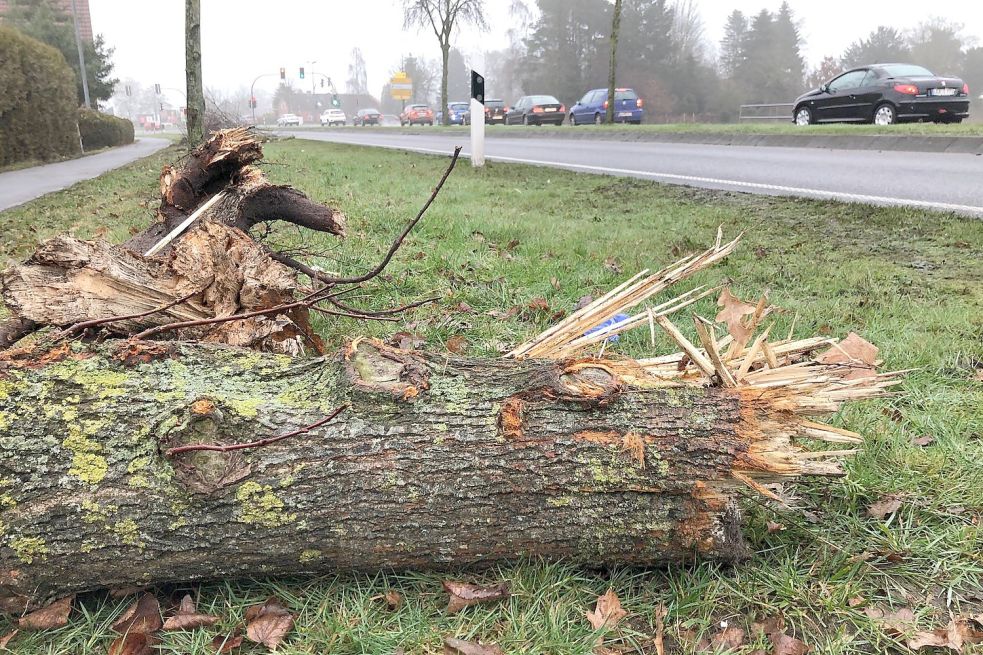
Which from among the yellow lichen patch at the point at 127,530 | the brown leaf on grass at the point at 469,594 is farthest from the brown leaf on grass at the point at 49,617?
the brown leaf on grass at the point at 469,594

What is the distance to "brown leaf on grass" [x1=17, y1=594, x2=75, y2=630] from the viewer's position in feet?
5.65

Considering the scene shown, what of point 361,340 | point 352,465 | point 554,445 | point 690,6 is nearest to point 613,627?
point 554,445

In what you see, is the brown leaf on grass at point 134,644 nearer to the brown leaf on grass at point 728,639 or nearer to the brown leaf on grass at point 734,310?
the brown leaf on grass at point 728,639

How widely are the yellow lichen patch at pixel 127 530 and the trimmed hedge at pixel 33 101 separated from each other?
18.1 metres

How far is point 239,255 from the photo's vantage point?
9.20 feet

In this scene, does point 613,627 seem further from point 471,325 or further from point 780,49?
point 780,49

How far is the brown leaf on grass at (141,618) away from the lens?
1.72m

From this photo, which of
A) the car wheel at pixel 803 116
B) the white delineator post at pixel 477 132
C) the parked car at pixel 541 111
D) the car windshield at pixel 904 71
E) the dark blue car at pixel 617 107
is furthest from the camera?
the parked car at pixel 541 111

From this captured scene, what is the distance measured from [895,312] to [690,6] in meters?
69.5

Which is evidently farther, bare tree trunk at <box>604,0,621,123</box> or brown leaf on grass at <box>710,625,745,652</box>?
bare tree trunk at <box>604,0,621,123</box>

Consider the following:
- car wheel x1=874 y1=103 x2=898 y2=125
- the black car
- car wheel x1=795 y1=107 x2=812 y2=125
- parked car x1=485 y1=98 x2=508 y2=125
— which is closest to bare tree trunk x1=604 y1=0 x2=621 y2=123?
car wheel x1=795 y1=107 x2=812 y2=125

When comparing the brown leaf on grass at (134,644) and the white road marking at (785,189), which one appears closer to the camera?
the brown leaf on grass at (134,644)

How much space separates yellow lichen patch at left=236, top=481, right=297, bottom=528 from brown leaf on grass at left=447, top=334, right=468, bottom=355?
1.70m

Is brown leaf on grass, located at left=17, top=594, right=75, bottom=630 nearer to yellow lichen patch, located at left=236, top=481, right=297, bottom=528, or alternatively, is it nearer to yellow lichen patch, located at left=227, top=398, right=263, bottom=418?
yellow lichen patch, located at left=236, top=481, right=297, bottom=528
